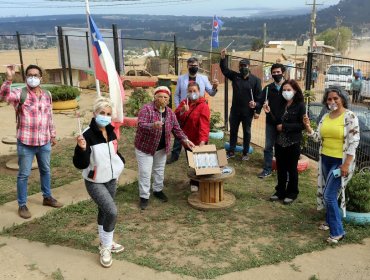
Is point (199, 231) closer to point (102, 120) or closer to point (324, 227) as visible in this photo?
point (324, 227)

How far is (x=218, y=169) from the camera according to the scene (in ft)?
19.1

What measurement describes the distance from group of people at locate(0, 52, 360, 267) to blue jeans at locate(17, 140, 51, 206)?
12 millimetres

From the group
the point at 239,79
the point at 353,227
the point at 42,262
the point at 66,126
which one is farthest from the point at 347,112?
the point at 66,126

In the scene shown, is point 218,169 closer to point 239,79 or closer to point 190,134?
point 190,134

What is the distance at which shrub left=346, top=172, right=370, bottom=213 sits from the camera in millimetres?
5266

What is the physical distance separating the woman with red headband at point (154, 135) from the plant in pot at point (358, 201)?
6.86 feet

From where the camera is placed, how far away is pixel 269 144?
22.7 ft

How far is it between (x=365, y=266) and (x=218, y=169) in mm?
2149

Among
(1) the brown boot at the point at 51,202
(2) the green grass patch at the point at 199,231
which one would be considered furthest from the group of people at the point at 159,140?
(2) the green grass patch at the point at 199,231

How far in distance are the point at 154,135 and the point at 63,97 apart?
7.37 metres

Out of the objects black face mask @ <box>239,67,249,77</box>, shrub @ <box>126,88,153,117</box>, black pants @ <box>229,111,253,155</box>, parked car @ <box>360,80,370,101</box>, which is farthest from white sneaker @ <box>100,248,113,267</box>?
shrub @ <box>126,88,153,117</box>

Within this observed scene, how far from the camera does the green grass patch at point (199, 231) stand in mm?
4543

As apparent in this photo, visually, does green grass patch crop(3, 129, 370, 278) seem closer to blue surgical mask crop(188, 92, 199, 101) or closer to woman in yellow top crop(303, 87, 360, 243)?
woman in yellow top crop(303, 87, 360, 243)

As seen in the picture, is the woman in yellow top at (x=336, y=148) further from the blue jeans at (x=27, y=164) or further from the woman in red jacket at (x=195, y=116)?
the blue jeans at (x=27, y=164)
